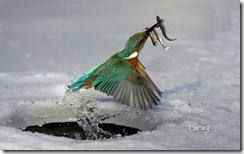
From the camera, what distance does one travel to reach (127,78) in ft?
12.2

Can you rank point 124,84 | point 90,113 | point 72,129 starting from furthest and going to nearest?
point 90,113 < point 72,129 < point 124,84

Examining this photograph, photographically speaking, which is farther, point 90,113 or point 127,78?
point 90,113

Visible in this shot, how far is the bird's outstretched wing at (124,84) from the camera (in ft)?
12.0

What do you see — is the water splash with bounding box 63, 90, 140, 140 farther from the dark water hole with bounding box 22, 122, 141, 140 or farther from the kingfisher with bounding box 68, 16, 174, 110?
the kingfisher with bounding box 68, 16, 174, 110

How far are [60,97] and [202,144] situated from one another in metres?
1.49

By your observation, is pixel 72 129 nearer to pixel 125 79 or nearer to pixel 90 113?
pixel 90 113

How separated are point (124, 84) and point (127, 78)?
5 cm

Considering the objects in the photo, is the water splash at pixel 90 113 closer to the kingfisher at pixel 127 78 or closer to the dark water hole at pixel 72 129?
the dark water hole at pixel 72 129

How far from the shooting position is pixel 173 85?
183 inches

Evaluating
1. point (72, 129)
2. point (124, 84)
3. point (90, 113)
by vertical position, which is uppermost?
point (124, 84)

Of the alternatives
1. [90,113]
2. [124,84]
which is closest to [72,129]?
[90,113]

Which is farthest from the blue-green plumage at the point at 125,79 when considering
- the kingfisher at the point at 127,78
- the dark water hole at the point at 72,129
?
the dark water hole at the point at 72,129

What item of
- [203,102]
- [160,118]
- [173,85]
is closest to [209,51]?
[173,85]

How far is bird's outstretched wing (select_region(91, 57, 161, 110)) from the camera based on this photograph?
3648 millimetres
